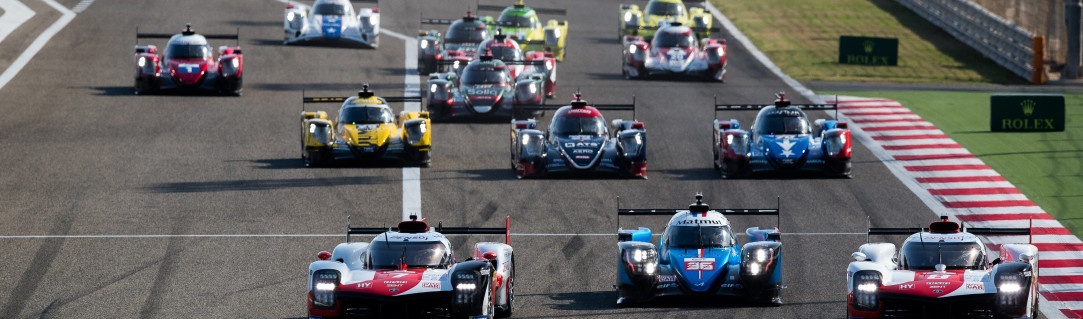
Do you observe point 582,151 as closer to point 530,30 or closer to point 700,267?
point 700,267

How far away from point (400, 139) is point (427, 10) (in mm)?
31681

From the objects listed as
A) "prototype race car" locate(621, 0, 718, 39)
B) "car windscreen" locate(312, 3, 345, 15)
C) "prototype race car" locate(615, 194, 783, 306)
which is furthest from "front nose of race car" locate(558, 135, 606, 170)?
"car windscreen" locate(312, 3, 345, 15)

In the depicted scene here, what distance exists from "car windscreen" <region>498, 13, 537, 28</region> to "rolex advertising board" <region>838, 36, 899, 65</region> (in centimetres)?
1018

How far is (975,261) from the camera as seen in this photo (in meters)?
25.1

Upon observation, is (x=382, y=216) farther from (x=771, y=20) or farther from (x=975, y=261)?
(x=771, y=20)

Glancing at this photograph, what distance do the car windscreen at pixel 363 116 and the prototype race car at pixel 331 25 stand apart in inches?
798

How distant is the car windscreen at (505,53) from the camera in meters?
50.8

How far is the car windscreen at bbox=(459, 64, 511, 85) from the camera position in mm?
45500

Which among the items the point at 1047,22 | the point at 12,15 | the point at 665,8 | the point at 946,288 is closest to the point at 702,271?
the point at 946,288

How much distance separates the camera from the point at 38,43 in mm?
58969

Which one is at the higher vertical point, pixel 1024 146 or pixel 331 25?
pixel 331 25

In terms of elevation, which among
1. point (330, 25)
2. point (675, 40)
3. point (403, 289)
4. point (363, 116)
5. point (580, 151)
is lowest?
point (403, 289)

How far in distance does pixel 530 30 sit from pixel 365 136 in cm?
1920

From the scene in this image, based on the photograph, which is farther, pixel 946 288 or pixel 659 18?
pixel 659 18
